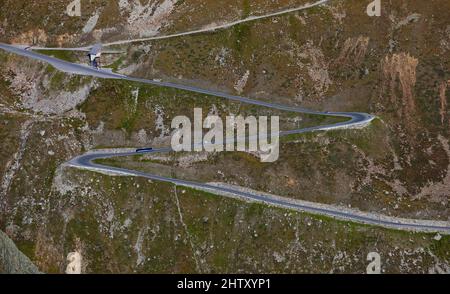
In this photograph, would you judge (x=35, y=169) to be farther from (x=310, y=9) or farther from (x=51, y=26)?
(x=310, y=9)

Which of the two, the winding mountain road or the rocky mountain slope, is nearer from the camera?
the rocky mountain slope

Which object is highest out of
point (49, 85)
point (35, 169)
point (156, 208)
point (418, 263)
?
point (49, 85)

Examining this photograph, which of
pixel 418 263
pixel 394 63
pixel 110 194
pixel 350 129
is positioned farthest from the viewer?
pixel 394 63

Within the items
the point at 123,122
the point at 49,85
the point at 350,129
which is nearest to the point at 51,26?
the point at 49,85

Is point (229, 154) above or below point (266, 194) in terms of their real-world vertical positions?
above

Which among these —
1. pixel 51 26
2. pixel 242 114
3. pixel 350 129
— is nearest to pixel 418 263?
pixel 350 129

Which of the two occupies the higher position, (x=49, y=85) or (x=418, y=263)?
(x=49, y=85)

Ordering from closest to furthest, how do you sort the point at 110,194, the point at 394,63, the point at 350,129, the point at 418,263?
the point at 418,263, the point at 110,194, the point at 350,129, the point at 394,63

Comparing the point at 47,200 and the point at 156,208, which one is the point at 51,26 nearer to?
the point at 47,200

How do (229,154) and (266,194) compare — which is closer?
(266,194)

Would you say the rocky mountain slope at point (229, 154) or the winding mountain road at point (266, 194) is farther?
the winding mountain road at point (266, 194)

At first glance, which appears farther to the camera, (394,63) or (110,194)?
(394,63)
